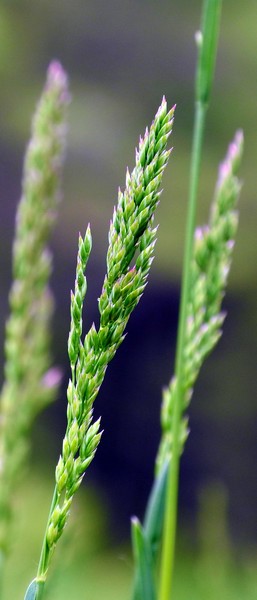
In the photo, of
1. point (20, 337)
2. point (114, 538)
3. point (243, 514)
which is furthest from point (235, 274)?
point (20, 337)

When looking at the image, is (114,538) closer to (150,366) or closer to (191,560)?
(191,560)

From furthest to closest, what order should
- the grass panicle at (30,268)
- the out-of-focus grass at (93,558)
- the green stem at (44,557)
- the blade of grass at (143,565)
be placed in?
the out-of-focus grass at (93,558)
the grass panicle at (30,268)
the blade of grass at (143,565)
the green stem at (44,557)

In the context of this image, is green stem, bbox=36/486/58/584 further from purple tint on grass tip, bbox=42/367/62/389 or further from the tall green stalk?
purple tint on grass tip, bbox=42/367/62/389

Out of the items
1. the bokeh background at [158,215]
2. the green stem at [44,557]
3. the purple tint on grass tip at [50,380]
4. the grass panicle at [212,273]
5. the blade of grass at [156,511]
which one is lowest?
the green stem at [44,557]

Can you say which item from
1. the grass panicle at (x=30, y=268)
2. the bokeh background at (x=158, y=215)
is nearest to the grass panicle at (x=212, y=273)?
the grass panicle at (x=30, y=268)

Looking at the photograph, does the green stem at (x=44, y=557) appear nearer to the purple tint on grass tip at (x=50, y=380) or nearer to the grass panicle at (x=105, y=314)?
the grass panicle at (x=105, y=314)

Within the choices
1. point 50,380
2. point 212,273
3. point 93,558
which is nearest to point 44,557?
point 212,273
